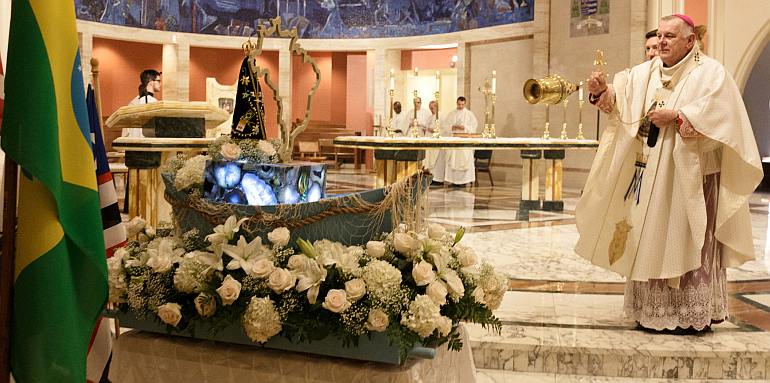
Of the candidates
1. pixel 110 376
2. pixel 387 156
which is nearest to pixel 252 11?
pixel 387 156

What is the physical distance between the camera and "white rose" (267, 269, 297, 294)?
5.85ft

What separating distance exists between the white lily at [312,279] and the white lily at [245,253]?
150 mm

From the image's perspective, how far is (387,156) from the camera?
6.45 m

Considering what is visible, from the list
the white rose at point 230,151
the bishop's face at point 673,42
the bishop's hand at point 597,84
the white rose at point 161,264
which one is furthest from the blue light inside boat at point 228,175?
the bishop's face at point 673,42

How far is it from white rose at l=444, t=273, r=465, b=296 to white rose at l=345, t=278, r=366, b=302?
24 cm

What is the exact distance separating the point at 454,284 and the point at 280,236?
0.51m

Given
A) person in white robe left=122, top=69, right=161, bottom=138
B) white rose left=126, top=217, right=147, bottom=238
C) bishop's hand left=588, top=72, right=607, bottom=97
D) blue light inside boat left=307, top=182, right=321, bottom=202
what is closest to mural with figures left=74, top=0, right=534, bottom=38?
person in white robe left=122, top=69, right=161, bottom=138

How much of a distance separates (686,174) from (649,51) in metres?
0.85

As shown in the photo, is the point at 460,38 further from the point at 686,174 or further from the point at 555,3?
the point at 686,174

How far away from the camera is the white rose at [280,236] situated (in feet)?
6.18

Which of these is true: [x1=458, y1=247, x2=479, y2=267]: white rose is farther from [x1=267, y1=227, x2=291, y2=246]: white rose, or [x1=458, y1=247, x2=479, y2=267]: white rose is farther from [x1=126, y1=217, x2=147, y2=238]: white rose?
[x1=126, y1=217, x2=147, y2=238]: white rose

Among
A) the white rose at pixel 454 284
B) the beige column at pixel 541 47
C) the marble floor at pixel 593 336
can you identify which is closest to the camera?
the white rose at pixel 454 284

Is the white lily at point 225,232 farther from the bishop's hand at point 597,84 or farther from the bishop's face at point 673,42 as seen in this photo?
the bishop's face at point 673,42

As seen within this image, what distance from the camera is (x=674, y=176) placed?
338 cm
